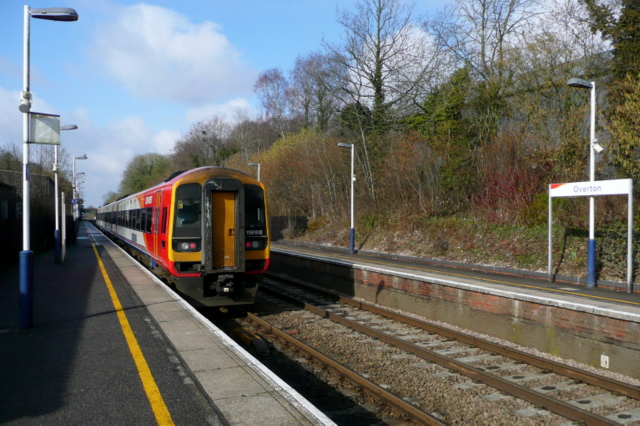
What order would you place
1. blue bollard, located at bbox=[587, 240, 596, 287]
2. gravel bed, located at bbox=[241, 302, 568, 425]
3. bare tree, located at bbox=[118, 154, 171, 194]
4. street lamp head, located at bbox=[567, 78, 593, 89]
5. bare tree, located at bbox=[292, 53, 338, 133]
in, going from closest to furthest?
1. gravel bed, located at bbox=[241, 302, 568, 425]
2. street lamp head, located at bbox=[567, 78, 593, 89]
3. blue bollard, located at bbox=[587, 240, 596, 287]
4. bare tree, located at bbox=[292, 53, 338, 133]
5. bare tree, located at bbox=[118, 154, 171, 194]

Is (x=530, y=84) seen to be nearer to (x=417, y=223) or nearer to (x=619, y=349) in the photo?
(x=417, y=223)

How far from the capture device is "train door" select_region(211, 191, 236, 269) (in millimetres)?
11016

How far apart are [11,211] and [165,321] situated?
54.0ft

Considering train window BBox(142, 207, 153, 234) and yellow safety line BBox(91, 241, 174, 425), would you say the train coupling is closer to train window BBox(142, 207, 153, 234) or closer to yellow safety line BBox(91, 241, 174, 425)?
yellow safety line BBox(91, 241, 174, 425)

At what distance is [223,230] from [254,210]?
0.95m

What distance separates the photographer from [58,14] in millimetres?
8680

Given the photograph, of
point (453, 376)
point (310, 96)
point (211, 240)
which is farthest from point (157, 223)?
point (310, 96)

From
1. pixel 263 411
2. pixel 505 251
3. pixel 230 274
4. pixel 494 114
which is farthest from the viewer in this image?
pixel 494 114

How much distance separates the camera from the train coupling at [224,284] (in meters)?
10.9

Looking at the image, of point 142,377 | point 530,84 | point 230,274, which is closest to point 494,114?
point 530,84

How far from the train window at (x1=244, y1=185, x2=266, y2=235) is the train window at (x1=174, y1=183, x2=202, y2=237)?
1071 mm

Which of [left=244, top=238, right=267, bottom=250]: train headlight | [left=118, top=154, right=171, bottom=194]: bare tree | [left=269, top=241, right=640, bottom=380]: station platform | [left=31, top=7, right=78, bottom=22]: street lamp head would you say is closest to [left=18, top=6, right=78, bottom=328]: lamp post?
[left=31, top=7, right=78, bottom=22]: street lamp head

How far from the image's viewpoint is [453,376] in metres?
7.62

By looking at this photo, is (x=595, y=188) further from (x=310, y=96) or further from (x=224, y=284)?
(x=310, y=96)
